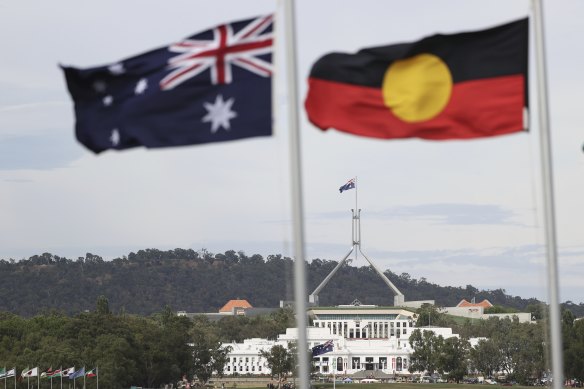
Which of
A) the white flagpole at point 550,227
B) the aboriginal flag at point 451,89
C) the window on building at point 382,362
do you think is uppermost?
the aboriginal flag at point 451,89

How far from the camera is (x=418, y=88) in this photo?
1733cm

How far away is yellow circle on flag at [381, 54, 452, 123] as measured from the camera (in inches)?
683

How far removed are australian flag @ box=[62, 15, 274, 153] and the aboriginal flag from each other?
137 centimetres

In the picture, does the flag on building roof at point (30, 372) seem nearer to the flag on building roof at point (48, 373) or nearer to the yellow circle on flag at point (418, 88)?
the flag on building roof at point (48, 373)

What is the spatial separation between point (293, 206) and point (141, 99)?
2877 mm

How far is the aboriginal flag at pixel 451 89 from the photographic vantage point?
56.7 feet

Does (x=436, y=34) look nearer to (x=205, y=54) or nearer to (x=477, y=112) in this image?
(x=477, y=112)

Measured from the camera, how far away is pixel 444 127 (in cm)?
1734

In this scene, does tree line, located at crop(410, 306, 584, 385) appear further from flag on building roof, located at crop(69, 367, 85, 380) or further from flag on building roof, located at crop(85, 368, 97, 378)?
flag on building roof, located at crop(69, 367, 85, 380)

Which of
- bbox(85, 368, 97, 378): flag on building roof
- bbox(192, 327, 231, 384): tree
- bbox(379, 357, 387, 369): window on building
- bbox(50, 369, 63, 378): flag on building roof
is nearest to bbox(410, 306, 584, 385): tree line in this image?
bbox(379, 357, 387, 369): window on building

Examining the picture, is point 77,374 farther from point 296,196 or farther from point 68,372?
point 296,196

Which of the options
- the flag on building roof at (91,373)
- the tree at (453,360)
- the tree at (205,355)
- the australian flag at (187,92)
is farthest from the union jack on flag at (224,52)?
the tree at (453,360)

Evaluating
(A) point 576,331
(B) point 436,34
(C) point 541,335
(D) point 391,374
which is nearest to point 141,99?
(B) point 436,34

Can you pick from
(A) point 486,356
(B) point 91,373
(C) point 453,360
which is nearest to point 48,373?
(B) point 91,373
